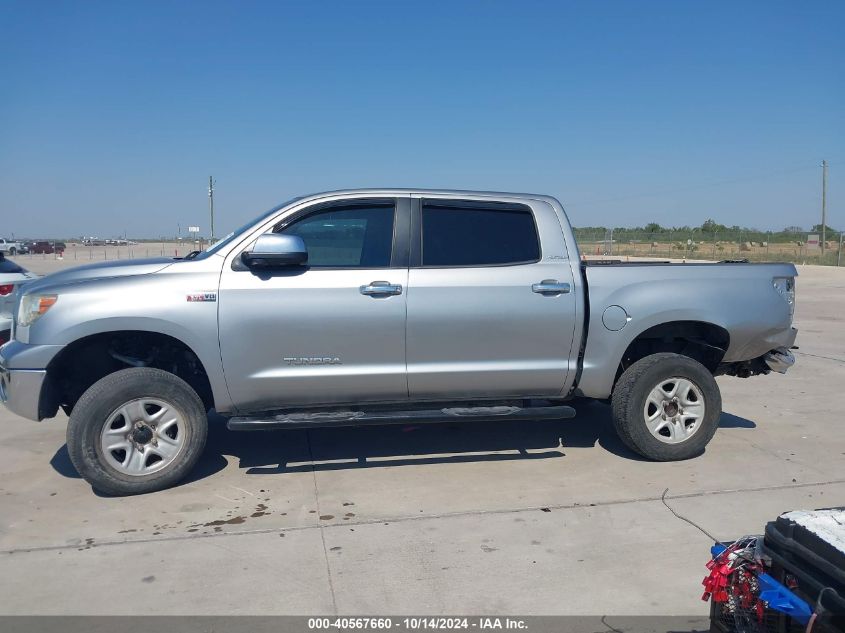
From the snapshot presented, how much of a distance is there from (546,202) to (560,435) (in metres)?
2.07

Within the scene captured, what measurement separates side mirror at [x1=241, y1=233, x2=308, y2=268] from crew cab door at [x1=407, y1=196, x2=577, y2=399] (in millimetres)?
832

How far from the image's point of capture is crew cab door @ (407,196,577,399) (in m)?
5.39

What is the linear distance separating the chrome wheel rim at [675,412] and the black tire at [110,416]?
3.38 m

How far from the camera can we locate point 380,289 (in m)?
5.28

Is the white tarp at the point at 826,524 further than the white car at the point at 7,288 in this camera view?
No

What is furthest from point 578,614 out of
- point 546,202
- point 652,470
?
point 546,202

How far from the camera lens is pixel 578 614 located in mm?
3615

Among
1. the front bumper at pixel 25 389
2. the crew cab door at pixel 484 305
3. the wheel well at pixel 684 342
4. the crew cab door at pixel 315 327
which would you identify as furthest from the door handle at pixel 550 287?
the front bumper at pixel 25 389

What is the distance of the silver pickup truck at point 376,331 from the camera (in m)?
5.07

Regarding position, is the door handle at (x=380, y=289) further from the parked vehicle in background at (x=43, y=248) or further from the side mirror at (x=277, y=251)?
the parked vehicle in background at (x=43, y=248)

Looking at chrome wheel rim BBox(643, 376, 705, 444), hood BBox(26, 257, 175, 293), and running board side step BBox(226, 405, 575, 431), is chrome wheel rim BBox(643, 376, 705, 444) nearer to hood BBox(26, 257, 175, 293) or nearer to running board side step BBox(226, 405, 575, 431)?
running board side step BBox(226, 405, 575, 431)

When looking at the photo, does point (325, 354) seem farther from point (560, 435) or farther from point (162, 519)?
point (560, 435)

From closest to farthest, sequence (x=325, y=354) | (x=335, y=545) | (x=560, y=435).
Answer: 1. (x=335, y=545)
2. (x=325, y=354)
3. (x=560, y=435)

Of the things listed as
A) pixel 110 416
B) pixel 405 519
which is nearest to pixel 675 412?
pixel 405 519
